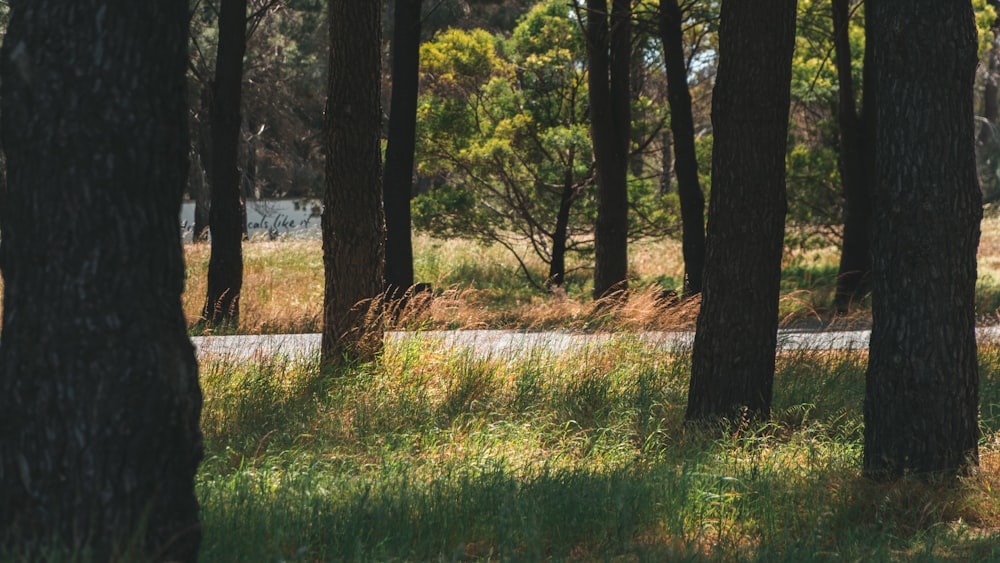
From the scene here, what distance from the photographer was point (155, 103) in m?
3.69

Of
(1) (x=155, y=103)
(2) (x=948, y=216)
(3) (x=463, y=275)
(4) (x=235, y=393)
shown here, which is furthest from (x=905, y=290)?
(3) (x=463, y=275)

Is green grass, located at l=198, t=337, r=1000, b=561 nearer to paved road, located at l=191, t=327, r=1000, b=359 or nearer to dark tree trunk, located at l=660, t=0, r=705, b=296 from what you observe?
paved road, located at l=191, t=327, r=1000, b=359

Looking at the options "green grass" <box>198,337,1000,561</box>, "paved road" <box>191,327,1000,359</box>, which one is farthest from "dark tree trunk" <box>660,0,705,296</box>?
"green grass" <box>198,337,1000,561</box>

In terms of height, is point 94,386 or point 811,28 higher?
point 811,28

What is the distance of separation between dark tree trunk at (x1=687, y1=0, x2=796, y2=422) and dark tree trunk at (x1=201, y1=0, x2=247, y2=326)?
725 centimetres

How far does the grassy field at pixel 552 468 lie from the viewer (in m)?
4.60

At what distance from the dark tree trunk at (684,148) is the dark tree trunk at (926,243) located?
27.8ft

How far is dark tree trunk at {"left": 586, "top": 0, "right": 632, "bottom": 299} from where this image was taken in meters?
15.5

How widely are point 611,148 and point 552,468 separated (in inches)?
403

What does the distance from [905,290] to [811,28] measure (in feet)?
49.9

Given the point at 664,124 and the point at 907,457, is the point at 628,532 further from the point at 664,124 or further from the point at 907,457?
the point at 664,124

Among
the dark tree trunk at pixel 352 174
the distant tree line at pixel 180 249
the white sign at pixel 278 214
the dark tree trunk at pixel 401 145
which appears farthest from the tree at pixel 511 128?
the white sign at pixel 278 214

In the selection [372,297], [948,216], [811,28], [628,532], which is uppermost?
[811,28]

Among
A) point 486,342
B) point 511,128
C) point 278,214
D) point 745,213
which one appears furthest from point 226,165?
point 278,214
